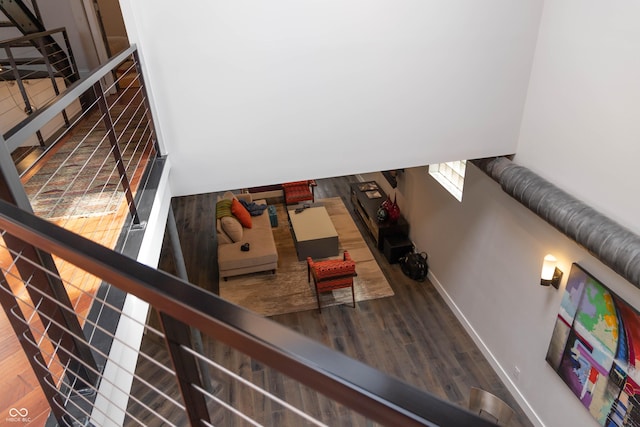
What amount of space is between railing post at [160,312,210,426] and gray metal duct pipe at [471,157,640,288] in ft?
8.95

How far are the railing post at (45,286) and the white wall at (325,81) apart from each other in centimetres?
191

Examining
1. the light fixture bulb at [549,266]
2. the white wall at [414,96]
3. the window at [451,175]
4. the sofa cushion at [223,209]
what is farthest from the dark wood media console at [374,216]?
the light fixture bulb at [549,266]

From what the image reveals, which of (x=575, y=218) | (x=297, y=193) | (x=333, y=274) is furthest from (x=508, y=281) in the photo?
(x=297, y=193)

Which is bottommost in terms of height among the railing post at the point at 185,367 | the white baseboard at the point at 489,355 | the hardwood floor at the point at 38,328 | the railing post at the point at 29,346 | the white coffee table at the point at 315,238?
the white baseboard at the point at 489,355

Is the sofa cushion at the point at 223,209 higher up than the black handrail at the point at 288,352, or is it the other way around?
the black handrail at the point at 288,352

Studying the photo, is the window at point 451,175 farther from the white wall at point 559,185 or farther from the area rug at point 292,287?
the area rug at point 292,287

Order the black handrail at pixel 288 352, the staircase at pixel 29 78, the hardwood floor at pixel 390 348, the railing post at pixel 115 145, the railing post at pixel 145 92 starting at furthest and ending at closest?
the hardwood floor at pixel 390 348
the staircase at pixel 29 78
the railing post at pixel 145 92
the railing post at pixel 115 145
the black handrail at pixel 288 352

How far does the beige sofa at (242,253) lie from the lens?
6148mm

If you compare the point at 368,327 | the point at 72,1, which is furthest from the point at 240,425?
the point at 72,1

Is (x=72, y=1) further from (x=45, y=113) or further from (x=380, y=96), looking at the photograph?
(x=45, y=113)

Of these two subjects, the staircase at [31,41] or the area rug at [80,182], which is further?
the staircase at [31,41]

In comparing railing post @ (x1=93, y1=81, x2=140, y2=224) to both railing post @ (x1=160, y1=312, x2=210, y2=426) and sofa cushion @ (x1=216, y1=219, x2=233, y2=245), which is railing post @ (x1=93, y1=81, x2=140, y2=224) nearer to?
railing post @ (x1=160, y1=312, x2=210, y2=426)

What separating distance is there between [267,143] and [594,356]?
2.95m

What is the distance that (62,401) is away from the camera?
131 centimetres
